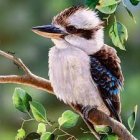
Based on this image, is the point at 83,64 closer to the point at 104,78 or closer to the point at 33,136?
the point at 104,78

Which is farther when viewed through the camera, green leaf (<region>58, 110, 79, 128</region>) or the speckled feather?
the speckled feather

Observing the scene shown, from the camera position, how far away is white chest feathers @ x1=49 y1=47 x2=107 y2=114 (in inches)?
32.6

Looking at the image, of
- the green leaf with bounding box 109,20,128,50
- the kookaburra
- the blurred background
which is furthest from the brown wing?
the blurred background

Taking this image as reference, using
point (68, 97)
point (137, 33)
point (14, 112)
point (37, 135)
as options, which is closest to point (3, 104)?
point (14, 112)

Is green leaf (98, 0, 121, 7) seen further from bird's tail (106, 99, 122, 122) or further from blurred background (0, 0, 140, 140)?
blurred background (0, 0, 140, 140)

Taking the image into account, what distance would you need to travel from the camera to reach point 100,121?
0.76m

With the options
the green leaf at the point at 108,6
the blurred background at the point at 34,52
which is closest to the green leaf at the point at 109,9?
the green leaf at the point at 108,6

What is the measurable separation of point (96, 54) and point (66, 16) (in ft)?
0.19

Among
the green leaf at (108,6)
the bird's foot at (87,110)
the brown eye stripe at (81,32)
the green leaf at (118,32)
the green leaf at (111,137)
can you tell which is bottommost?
the green leaf at (111,137)

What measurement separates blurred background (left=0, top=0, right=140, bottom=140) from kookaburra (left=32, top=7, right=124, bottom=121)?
19.1 inches

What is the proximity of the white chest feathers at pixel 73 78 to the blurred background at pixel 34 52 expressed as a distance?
19.5 inches

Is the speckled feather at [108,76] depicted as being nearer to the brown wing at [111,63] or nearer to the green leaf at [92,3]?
the brown wing at [111,63]

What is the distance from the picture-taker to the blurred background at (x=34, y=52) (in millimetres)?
1415

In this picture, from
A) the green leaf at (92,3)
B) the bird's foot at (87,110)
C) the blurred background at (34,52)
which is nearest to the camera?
the green leaf at (92,3)
